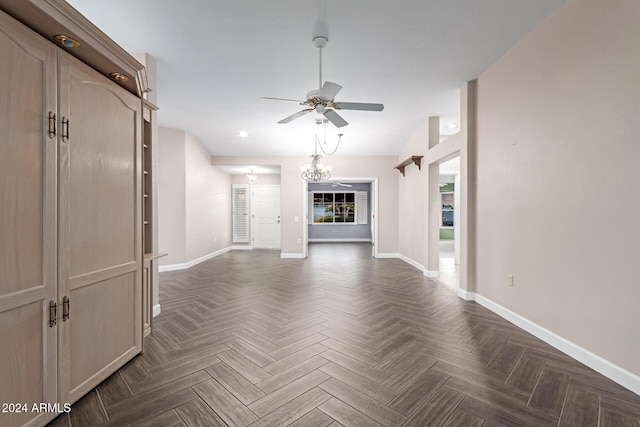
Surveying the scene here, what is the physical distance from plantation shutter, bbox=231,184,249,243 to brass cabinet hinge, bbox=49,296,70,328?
7403 mm

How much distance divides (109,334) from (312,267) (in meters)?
4.40

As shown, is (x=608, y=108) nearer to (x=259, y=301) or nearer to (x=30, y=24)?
(x=30, y=24)

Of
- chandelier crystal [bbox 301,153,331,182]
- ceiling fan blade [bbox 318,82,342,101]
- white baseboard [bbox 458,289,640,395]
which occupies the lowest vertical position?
white baseboard [bbox 458,289,640,395]

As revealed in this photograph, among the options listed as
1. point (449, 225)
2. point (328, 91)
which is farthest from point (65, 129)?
point (449, 225)

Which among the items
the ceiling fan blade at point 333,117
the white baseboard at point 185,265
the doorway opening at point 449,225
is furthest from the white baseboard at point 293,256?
the ceiling fan blade at point 333,117

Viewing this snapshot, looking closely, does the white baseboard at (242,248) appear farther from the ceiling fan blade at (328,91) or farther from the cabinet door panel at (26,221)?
the cabinet door panel at (26,221)

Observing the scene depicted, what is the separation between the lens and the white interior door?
9.02 metres

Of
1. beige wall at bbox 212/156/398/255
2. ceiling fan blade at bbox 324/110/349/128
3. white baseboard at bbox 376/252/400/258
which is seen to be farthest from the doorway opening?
ceiling fan blade at bbox 324/110/349/128

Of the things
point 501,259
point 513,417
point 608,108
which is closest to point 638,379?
point 513,417

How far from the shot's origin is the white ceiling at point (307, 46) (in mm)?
2457

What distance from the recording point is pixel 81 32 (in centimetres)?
152

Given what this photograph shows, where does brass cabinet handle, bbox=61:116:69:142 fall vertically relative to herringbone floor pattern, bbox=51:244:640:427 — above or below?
above

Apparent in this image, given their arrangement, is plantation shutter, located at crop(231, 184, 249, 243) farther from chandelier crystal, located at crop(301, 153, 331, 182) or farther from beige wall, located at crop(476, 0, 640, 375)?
beige wall, located at crop(476, 0, 640, 375)

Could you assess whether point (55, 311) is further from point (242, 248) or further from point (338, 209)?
point (338, 209)
